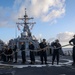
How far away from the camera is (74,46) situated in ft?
57.6

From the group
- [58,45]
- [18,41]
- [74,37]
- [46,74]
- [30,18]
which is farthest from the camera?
[30,18]

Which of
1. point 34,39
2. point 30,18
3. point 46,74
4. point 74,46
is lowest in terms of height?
point 46,74

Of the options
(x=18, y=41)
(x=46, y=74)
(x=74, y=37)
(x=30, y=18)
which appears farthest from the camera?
(x=30, y=18)

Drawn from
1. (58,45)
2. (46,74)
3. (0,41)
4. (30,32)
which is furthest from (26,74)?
(0,41)

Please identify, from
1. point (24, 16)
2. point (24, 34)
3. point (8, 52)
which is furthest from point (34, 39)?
point (8, 52)

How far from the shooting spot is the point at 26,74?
39.0 ft

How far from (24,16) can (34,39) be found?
5.34m

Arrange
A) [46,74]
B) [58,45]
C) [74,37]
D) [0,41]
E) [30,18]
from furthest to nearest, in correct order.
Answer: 1. [0,41]
2. [30,18]
3. [58,45]
4. [74,37]
5. [46,74]

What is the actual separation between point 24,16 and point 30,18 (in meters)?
1.20

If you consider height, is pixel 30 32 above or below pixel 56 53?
above

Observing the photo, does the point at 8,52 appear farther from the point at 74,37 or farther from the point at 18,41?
the point at 18,41

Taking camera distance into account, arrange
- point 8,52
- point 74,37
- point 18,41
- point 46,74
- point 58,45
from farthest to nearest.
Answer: point 18,41, point 8,52, point 58,45, point 74,37, point 46,74

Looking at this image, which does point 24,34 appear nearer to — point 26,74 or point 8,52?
point 8,52

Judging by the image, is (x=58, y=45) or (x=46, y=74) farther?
(x=58, y=45)
